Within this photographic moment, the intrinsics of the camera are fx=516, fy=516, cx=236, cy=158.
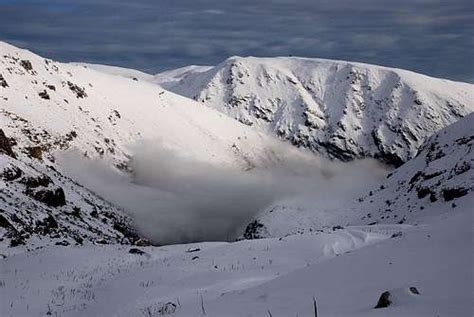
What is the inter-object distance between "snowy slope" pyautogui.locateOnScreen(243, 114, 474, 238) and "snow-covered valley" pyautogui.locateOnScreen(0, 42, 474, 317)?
26 cm

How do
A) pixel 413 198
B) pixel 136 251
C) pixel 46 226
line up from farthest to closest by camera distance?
pixel 413 198 → pixel 46 226 → pixel 136 251

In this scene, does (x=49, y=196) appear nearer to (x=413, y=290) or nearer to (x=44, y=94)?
(x=413, y=290)

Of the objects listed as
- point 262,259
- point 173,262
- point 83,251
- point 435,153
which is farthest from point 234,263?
point 435,153

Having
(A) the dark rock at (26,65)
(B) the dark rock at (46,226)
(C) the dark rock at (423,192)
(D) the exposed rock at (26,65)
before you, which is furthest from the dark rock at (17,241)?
(A) the dark rock at (26,65)

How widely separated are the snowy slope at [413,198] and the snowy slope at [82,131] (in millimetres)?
25180

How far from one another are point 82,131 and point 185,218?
3230cm

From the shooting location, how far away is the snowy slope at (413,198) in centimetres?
5025

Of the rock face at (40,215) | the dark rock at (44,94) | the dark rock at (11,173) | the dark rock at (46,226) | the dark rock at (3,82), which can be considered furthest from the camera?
the dark rock at (44,94)

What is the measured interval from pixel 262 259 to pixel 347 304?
35.1 feet

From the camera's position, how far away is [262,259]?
19125mm

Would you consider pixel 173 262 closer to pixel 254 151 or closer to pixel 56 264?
pixel 56 264

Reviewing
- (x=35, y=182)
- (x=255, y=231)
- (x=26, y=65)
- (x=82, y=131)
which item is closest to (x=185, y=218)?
(x=82, y=131)

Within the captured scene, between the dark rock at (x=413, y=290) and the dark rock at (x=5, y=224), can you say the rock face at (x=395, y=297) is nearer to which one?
the dark rock at (x=413, y=290)

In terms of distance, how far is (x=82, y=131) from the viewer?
106750mm
